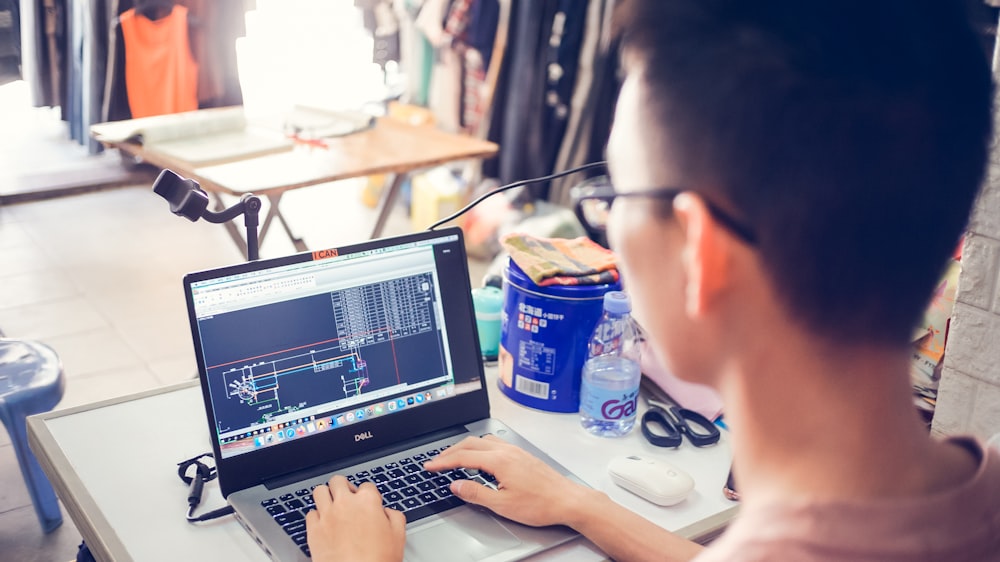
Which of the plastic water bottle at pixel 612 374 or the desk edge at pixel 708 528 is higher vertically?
the plastic water bottle at pixel 612 374

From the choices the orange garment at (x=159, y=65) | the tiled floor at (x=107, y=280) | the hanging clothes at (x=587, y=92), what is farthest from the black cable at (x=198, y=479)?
the orange garment at (x=159, y=65)

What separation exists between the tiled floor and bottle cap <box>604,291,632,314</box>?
5.03 feet

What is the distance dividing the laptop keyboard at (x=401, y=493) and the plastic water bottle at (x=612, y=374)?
247mm

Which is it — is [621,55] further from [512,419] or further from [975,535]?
[512,419]

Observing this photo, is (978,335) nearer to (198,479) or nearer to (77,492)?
(198,479)

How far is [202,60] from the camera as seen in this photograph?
175 inches

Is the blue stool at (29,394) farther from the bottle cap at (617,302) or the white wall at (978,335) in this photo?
the white wall at (978,335)

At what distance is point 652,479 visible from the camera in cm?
120

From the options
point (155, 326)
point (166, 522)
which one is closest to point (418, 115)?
point (155, 326)

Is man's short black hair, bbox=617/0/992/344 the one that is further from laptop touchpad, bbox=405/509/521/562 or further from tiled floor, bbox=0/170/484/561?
tiled floor, bbox=0/170/484/561

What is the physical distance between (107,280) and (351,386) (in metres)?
2.70

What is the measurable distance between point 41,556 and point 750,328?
206 cm

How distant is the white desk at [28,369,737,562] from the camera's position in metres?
1.07

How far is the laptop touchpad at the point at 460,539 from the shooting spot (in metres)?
1.05
